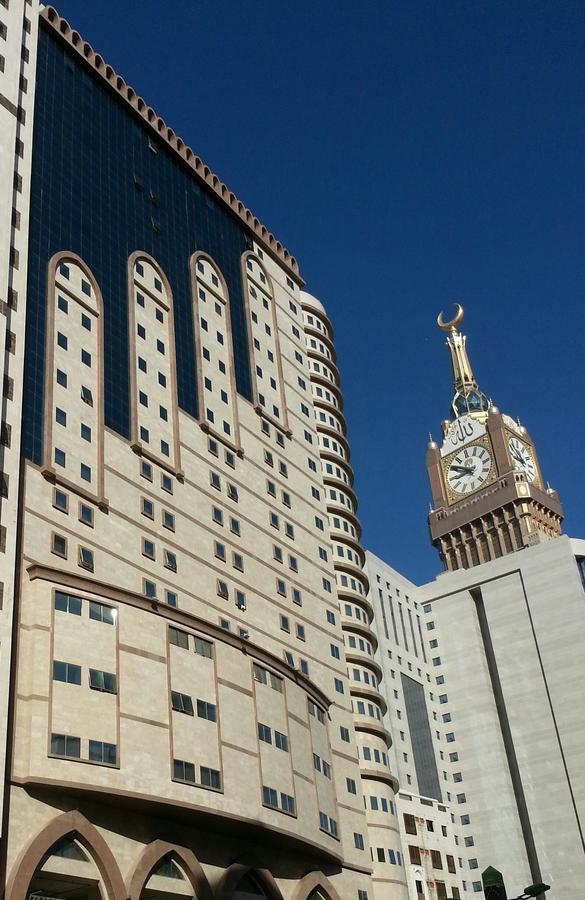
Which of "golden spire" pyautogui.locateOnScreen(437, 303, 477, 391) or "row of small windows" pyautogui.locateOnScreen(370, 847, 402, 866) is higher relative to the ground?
"golden spire" pyautogui.locateOnScreen(437, 303, 477, 391)

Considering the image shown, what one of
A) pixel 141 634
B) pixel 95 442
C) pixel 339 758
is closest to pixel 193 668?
pixel 141 634

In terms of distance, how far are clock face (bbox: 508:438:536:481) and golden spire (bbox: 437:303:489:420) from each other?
695 cm

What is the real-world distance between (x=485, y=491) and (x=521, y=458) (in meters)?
7.75

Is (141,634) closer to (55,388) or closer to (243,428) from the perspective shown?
(55,388)

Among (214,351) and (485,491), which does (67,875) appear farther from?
(485,491)

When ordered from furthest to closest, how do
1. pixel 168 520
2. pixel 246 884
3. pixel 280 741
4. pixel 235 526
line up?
pixel 235 526 < pixel 168 520 < pixel 280 741 < pixel 246 884

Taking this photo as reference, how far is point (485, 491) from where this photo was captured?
138 meters

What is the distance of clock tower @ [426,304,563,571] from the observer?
436 feet

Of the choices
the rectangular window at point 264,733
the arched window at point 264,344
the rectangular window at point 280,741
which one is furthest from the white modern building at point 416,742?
the rectangular window at point 264,733

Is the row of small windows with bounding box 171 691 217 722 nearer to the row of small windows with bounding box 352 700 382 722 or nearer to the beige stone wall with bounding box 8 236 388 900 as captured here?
the beige stone wall with bounding box 8 236 388 900

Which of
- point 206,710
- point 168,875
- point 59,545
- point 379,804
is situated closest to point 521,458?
point 379,804

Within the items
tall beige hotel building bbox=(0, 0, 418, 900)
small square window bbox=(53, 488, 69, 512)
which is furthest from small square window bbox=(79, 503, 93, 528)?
small square window bbox=(53, 488, 69, 512)

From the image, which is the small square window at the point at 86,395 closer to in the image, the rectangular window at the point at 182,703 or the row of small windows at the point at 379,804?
the rectangular window at the point at 182,703

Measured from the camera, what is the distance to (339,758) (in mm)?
66625
